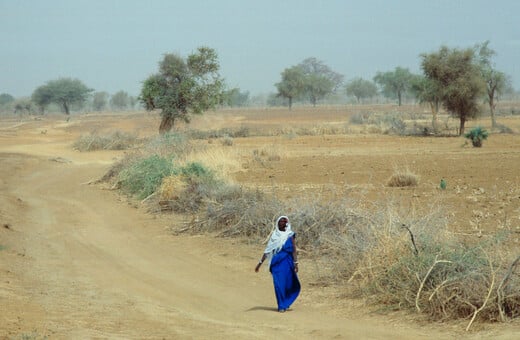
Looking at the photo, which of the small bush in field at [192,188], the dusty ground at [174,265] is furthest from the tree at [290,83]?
the small bush in field at [192,188]

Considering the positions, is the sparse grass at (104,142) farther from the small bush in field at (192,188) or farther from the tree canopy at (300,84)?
the tree canopy at (300,84)

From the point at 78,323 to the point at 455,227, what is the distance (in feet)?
25.6

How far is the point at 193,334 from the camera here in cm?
902

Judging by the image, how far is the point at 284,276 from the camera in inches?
399

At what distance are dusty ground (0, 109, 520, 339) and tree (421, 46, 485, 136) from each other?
17.3 meters

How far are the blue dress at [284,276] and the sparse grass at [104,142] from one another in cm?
3589

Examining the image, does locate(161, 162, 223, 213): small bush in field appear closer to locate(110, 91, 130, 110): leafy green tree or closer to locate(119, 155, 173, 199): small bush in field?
locate(119, 155, 173, 199): small bush in field

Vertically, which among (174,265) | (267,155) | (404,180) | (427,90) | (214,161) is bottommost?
(174,265)

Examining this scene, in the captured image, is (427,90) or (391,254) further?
(427,90)

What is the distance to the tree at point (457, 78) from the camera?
47.9 meters

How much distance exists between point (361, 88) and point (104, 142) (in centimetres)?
11697

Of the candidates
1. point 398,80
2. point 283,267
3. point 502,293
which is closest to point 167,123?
point 283,267

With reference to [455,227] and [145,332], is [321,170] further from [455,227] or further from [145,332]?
[145,332]

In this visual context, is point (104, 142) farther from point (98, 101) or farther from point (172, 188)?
→ point (98, 101)
